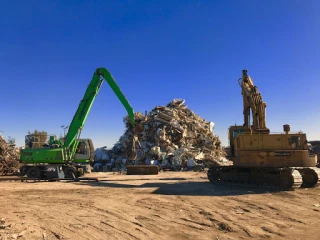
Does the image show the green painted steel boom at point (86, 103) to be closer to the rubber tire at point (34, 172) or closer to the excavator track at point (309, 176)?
the rubber tire at point (34, 172)

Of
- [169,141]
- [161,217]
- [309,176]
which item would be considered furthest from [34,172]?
[169,141]

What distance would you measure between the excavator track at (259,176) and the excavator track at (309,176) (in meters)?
0.64

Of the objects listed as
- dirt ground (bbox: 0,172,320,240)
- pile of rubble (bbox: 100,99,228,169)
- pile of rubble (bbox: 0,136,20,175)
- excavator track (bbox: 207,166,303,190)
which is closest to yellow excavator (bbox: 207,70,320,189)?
excavator track (bbox: 207,166,303,190)

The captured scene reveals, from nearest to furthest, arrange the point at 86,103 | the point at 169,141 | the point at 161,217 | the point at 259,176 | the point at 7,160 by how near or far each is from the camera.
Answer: the point at 161,217 → the point at 259,176 → the point at 86,103 → the point at 7,160 → the point at 169,141

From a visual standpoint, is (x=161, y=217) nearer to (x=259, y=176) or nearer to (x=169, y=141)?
(x=259, y=176)

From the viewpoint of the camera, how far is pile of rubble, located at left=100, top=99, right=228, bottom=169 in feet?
96.3

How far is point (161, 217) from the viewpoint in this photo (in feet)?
25.2

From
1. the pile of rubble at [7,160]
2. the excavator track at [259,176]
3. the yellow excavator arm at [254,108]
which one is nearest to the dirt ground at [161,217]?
the excavator track at [259,176]

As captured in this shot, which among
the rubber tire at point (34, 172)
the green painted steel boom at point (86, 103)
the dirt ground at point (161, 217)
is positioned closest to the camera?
the dirt ground at point (161, 217)

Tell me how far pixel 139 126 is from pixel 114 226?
82.6 feet

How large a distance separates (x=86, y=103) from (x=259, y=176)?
38.1ft

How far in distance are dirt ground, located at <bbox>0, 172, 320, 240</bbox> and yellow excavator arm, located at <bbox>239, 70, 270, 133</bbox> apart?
186 inches

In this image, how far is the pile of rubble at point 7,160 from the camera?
22.6 meters

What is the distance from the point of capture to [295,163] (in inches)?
526
